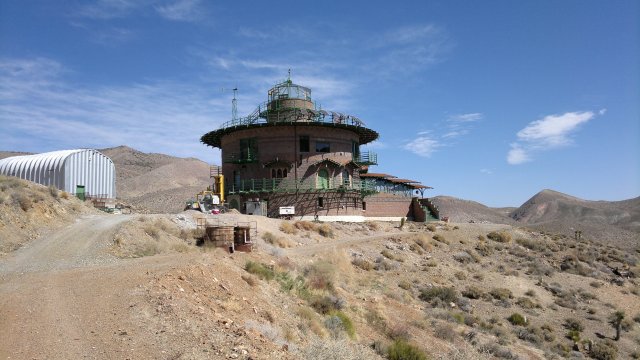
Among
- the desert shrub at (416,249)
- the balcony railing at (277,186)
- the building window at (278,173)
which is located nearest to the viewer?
the desert shrub at (416,249)

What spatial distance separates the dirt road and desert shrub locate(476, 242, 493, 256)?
29437mm

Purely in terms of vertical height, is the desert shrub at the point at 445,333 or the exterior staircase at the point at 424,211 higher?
the exterior staircase at the point at 424,211

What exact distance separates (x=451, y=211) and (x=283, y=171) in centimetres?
6668

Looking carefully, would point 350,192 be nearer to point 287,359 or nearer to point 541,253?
point 541,253

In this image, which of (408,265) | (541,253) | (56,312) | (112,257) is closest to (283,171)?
(408,265)

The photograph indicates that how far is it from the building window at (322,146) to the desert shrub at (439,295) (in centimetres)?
2153

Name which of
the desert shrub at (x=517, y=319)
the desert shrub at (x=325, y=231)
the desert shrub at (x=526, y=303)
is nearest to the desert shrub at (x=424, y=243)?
the desert shrub at (x=325, y=231)

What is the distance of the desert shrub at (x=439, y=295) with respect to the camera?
88.1 ft

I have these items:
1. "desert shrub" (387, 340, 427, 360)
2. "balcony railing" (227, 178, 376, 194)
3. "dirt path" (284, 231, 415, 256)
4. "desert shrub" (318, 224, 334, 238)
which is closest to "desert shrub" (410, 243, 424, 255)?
"dirt path" (284, 231, 415, 256)

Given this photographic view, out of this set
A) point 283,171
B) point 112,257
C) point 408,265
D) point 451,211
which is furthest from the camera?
point 451,211

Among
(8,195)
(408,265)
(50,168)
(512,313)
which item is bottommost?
(512,313)

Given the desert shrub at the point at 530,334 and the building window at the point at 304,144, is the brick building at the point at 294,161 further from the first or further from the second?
the desert shrub at the point at 530,334

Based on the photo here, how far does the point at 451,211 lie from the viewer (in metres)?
104

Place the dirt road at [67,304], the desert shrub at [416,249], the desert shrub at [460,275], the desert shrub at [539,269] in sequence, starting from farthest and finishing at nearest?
the desert shrub at [416,249]
the desert shrub at [539,269]
the desert shrub at [460,275]
the dirt road at [67,304]
